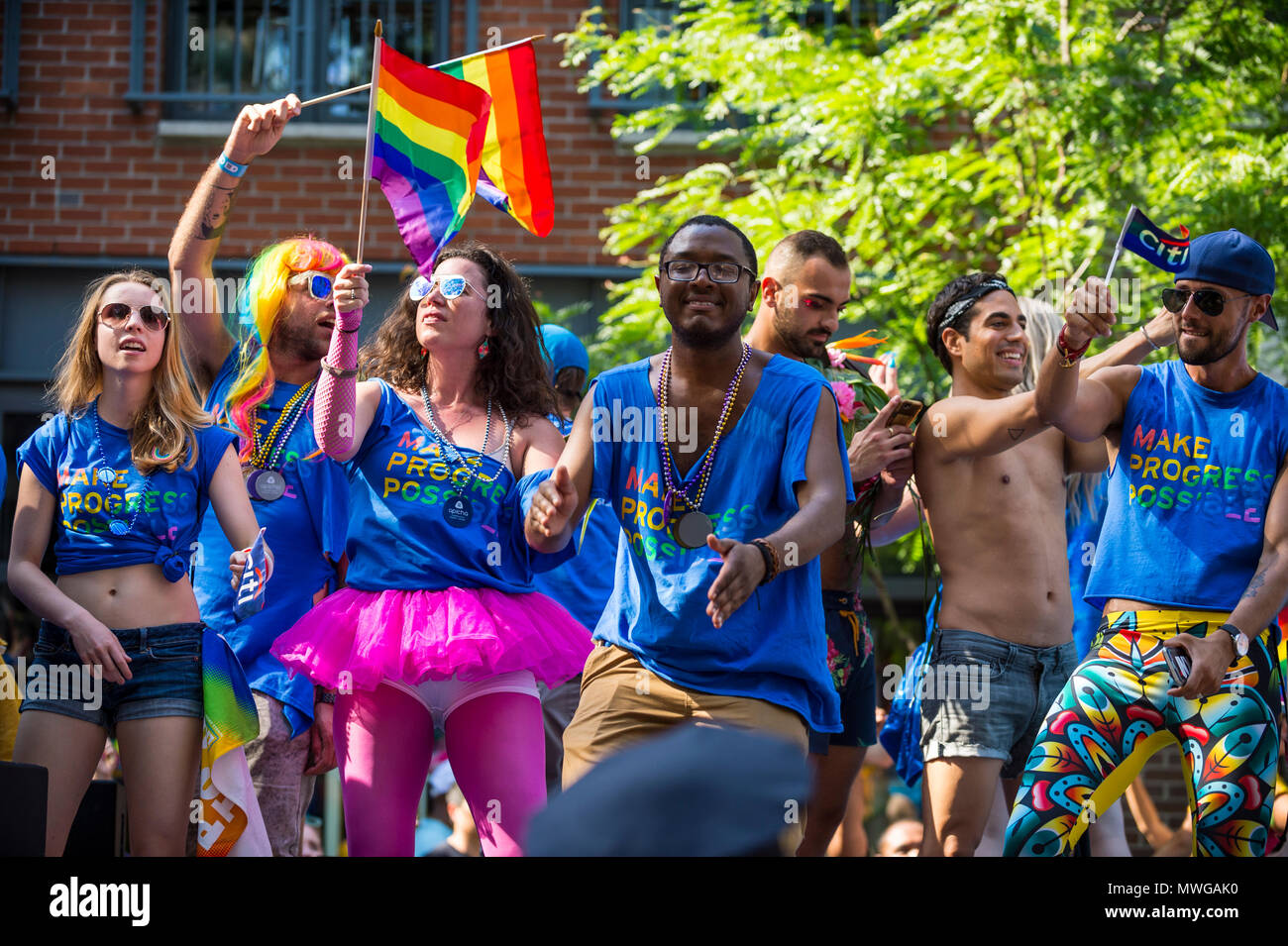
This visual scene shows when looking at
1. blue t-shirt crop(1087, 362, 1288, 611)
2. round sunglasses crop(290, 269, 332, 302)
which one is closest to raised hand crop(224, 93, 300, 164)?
round sunglasses crop(290, 269, 332, 302)

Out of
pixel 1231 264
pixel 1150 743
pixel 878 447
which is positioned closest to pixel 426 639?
pixel 878 447

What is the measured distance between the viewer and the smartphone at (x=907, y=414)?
4.89 metres

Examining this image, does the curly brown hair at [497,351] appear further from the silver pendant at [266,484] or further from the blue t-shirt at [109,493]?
the blue t-shirt at [109,493]

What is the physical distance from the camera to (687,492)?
3859 mm

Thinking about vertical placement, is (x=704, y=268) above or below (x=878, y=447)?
above

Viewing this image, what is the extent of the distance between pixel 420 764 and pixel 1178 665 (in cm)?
212

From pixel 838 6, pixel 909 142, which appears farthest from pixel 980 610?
pixel 838 6

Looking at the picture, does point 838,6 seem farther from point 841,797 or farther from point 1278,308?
point 841,797

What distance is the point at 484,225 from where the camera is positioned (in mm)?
10469

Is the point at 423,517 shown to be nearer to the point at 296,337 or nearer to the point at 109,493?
the point at 109,493

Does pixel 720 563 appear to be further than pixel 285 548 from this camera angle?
No

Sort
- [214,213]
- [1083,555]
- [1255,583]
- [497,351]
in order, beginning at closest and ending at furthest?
1. [1255,583]
2. [497,351]
3. [214,213]
4. [1083,555]

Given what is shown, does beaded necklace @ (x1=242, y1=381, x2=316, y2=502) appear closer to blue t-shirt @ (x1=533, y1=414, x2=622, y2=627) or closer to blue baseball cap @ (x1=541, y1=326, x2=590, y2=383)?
blue t-shirt @ (x1=533, y1=414, x2=622, y2=627)

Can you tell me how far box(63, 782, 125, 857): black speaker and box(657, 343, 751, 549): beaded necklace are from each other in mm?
2623
